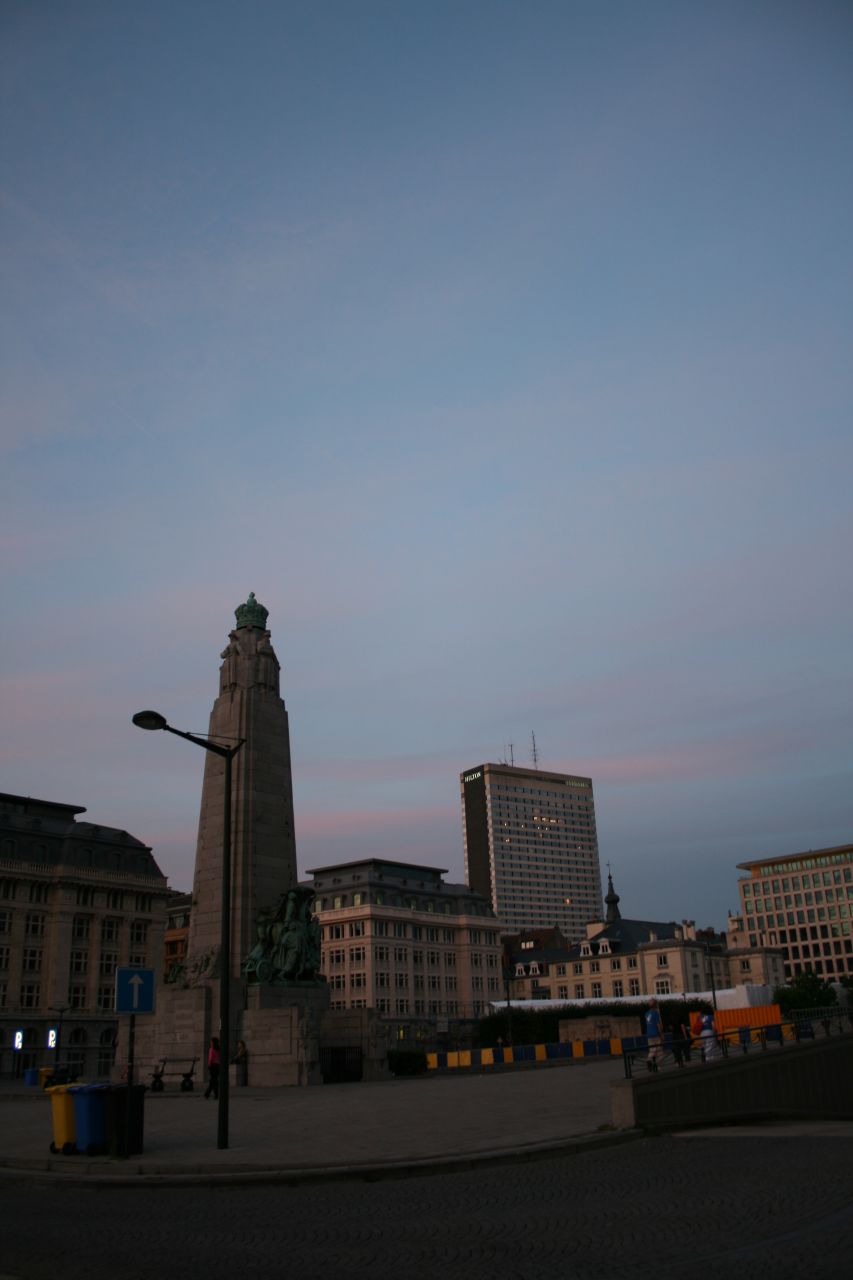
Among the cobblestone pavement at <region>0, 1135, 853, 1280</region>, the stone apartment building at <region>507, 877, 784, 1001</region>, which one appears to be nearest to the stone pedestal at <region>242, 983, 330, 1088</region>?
the cobblestone pavement at <region>0, 1135, 853, 1280</region>

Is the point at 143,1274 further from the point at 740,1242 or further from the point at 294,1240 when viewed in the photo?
the point at 740,1242

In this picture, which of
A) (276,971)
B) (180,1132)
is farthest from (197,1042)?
(180,1132)

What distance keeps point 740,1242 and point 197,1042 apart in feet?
89.8

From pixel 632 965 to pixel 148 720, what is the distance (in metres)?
108

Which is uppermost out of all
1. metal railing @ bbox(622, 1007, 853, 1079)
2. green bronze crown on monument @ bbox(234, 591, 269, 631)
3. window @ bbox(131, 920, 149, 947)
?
green bronze crown on monument @ bbox(234, 591, 269, 631)

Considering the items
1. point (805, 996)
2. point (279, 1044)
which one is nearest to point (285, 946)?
point (279, 1044)

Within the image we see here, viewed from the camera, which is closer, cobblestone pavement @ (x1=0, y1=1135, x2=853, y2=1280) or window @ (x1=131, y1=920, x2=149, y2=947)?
cobblestone pavement @ (x1=0, y1=1135, x2=853, y2=1280)

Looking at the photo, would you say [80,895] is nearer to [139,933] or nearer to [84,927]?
[84,927]

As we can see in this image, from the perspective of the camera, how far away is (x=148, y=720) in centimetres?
1783

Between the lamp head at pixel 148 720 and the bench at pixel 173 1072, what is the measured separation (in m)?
16.8

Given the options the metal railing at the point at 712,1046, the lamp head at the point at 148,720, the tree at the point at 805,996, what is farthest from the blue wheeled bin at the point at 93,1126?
the tree at the point at 805,996

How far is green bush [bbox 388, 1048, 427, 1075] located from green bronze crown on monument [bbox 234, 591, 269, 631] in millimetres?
16560

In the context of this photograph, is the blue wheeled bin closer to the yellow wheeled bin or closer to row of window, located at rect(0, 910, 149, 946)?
the yellow wheeled bin

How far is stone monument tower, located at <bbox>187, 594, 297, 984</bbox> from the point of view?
1447 inches
